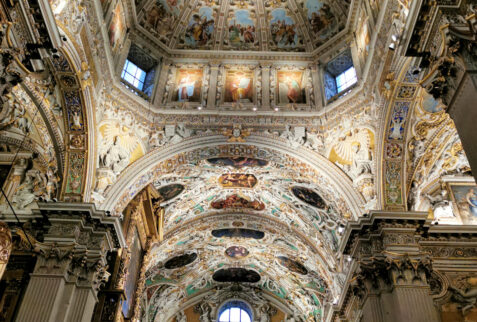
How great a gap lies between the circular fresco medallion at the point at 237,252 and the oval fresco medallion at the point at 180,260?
164 centimetres

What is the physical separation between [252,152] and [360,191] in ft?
11.9

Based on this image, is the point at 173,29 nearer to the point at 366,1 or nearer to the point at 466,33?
the point at 366,1

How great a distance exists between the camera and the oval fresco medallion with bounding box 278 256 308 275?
2091 centimetres

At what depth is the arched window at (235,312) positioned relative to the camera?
25.1 metres

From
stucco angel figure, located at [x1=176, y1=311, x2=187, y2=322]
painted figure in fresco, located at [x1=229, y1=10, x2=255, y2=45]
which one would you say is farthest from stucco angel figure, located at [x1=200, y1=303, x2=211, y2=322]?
painted figure in fresco, located at [x1=229, y1=10, x2=255, y2=45]

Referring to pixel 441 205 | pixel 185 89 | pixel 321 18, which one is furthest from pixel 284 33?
pixel 441 205

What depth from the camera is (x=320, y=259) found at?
1822 centimetres

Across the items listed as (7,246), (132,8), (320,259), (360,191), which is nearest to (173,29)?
(132,8)

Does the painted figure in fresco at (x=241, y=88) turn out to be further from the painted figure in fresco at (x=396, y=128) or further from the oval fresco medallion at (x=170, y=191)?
the painted figure in fresco at (x=396, y=128)

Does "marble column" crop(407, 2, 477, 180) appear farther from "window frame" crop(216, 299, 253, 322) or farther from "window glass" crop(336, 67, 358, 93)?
"window frame" crop(216, 299, 253, 322)

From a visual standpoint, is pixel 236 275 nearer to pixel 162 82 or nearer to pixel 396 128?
pixel 162 82

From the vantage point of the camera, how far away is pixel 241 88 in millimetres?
16281

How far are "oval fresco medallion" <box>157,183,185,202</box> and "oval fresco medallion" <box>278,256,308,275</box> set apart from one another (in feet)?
21.5

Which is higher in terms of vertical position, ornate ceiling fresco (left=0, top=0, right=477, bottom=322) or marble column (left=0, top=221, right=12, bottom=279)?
ornate ceiling fresco (left=0, top=0, right=477, bottom=322)
